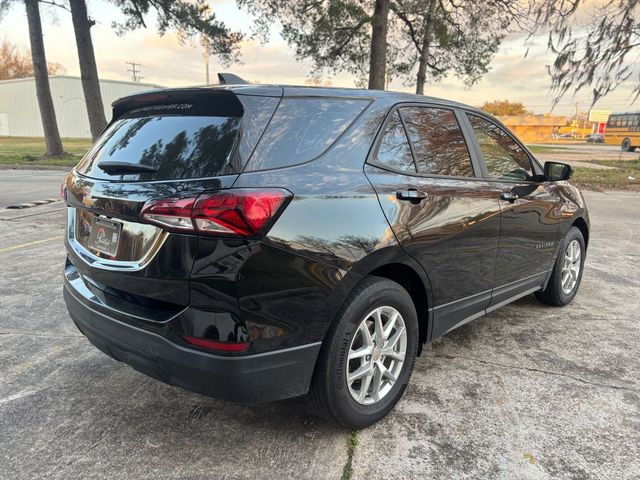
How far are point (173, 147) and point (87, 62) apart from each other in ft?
56.1

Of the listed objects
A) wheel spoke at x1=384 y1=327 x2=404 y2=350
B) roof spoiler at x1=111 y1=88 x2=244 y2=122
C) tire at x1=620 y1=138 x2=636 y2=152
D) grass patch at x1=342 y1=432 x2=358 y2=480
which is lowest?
tire at x1=620 y1=138 x2=636 y2=152

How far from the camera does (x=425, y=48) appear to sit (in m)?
17.7

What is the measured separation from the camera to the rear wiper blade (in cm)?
227

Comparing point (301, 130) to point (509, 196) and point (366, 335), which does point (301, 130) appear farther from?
point (509, 196)

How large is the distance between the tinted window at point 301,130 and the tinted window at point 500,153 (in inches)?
47.6

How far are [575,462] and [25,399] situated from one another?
9.65 ft

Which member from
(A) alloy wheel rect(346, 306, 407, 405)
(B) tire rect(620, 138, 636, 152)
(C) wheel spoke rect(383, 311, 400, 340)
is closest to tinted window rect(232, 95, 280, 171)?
(A) alloy wheel rect(346, 306, 407, 405)

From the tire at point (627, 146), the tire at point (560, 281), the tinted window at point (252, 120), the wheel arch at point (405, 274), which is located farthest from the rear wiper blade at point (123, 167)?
the tire at point (627, 146)

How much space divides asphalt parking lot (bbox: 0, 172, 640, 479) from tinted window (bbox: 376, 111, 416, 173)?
1.36m

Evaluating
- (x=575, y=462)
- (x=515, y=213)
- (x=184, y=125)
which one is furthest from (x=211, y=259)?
Result: (x=515, y=213)

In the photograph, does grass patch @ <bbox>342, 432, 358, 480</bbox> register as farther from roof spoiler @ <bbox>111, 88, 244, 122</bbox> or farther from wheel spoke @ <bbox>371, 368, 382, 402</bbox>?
roof spoiler @ <bbox>111, 88, 244, 122</bbox>

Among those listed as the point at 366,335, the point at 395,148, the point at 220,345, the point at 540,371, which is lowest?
the point at 540,371

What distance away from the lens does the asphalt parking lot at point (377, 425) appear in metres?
2.29

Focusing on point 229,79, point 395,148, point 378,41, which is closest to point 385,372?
point 395,148
